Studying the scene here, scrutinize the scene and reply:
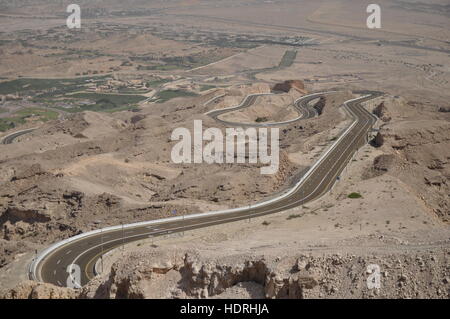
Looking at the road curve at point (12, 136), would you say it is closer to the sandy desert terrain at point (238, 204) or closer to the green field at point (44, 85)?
the sandy desert terrain at point (238, 204)

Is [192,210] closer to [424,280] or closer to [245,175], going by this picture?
[245,175]

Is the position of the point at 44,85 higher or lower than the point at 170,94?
higher

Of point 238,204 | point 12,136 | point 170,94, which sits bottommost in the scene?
point 12,136

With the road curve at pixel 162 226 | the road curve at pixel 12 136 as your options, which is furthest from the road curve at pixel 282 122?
the road curve at pixel 12 136

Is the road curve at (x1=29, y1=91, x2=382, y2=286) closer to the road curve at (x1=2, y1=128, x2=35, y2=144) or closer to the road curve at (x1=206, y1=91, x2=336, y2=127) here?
the road curve at (x1=206, y1=91, x2=336, y2=127)

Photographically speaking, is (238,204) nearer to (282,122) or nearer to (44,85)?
(282,122)

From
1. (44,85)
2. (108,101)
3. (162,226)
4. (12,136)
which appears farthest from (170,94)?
(162,226)

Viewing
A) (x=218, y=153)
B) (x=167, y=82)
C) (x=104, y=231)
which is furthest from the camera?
(x=167, y=82)

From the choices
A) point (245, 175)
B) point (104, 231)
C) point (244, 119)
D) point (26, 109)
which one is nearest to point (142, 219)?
point (104, 231)
